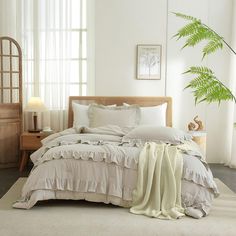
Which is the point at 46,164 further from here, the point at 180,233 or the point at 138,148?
the point at 180,233

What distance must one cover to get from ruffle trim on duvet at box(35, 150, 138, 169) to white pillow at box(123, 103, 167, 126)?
5.86 ft

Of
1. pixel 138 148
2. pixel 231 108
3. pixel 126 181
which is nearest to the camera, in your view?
pixel 126 181

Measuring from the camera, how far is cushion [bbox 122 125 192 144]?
4.27m

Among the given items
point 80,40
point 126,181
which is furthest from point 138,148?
point 80,40

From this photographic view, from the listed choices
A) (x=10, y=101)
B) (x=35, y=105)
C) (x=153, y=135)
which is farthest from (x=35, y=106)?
(x=153, y=135)

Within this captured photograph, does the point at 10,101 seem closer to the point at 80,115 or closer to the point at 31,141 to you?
the point at 31,141

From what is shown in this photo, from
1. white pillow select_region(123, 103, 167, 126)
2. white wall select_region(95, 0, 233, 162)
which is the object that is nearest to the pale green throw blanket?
white pillow select_region(123, 103, 167, 126)

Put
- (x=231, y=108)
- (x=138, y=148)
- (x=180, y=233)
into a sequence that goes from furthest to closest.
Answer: (x=231, y=108) < (x=138, y=148) < (x=180, y=233)

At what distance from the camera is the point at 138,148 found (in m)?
3.92

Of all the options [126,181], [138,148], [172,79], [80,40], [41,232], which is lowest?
[41,232]

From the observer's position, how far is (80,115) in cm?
558

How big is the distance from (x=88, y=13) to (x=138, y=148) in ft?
9.43

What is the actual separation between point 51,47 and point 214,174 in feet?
9.89

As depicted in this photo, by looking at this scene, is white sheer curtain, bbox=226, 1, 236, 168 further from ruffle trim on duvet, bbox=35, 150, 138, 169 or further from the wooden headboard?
ruffle trim on duvet, bbox=35, 150, 138, 169
